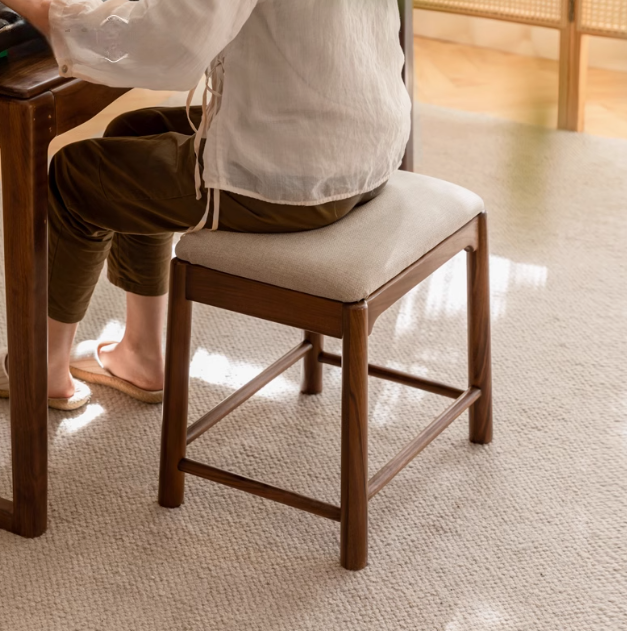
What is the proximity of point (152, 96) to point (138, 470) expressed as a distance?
6.36 feet

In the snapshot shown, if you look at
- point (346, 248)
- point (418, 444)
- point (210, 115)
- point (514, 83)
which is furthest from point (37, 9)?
point (514, 83)

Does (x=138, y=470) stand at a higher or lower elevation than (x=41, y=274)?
lower

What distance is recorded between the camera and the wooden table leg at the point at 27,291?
109 centimetres

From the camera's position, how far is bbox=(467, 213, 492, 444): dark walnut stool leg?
141 cm

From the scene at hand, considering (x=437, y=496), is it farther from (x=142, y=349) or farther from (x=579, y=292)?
(x=579, y=292)

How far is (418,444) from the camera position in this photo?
1.36 m

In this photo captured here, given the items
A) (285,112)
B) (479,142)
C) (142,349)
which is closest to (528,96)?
(285,112)

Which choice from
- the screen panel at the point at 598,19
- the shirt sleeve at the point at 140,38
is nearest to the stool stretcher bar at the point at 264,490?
the shirt sleeve at the point at 140,38

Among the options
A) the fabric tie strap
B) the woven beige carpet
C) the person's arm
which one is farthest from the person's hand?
the woven beige carpet

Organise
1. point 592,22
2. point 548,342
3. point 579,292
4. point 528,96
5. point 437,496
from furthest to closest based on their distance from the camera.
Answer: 1. point 592,22
2. point 579,292
3. point 548,342
4. point 437,496
5. point 528,96

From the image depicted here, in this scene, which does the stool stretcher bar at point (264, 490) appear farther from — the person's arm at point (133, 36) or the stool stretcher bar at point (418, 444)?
the person's arm at point (133, 36)

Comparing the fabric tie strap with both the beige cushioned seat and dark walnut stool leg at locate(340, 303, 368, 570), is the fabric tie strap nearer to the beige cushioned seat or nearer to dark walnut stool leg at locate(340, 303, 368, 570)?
the beige cushioned seat

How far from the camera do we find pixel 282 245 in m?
1.19

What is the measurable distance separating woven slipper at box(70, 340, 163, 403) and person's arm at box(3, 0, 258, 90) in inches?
28.4
